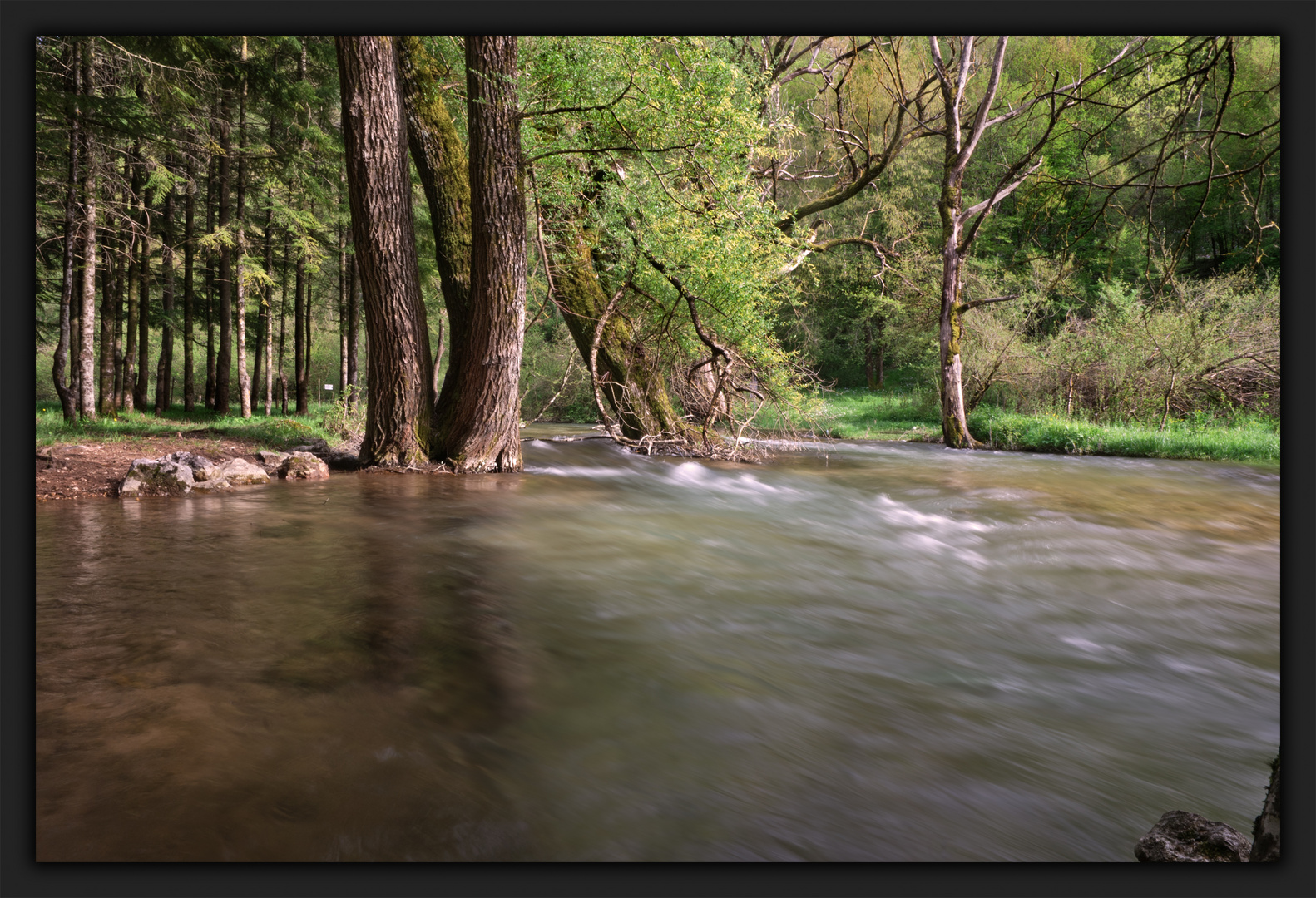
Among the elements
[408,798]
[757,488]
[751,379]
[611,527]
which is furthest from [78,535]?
[751,379]

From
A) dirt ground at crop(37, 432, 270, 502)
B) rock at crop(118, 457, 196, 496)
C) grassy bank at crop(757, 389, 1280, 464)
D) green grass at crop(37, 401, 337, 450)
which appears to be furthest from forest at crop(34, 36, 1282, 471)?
dirt ground at crop(37, 432, 270, 502)

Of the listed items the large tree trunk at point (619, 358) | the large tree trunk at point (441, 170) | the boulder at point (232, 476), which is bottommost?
the boulder at point (232, 476)

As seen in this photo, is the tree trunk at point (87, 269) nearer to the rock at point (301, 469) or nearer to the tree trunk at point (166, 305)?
the tree trunk at point (166, 305)

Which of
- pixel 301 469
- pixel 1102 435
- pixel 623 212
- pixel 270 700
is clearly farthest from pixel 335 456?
pixel 1102 435

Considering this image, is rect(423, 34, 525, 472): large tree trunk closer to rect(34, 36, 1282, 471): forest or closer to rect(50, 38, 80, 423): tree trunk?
rect(34, 36, 1282, 471): forest

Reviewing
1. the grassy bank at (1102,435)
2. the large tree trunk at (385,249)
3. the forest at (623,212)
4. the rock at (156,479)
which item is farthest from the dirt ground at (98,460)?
the grassy bank at (1102,435)

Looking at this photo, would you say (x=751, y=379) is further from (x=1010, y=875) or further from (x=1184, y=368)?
(x=1010, y=875)

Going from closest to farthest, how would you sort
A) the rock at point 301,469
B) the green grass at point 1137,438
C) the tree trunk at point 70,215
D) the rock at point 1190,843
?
the rock at point 1190,843 < the rock at point 301,469 < the tree trunk at point 70,215 < the green grass at point 1137,438

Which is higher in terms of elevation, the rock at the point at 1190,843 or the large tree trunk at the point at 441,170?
the large tree trunk at the point at 441,170

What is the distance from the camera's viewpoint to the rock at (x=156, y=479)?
787 centimetres

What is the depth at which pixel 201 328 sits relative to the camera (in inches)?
1249

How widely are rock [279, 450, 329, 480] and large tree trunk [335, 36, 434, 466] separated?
102 centimetres

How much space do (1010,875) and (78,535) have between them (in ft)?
22.0

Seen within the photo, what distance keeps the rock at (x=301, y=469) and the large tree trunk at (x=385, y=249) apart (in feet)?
3.33
